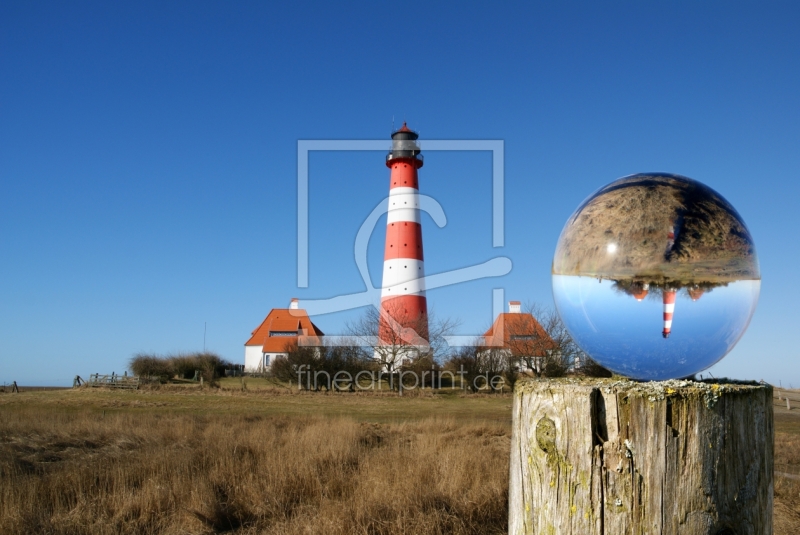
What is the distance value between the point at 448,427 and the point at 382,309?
23.1 metres

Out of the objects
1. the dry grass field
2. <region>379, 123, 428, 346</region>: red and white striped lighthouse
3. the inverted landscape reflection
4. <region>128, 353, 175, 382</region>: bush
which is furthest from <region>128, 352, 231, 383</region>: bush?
the inverted landscape reflection

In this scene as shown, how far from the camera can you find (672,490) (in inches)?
71.1

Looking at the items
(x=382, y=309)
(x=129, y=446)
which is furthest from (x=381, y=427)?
(x=382, y=309)

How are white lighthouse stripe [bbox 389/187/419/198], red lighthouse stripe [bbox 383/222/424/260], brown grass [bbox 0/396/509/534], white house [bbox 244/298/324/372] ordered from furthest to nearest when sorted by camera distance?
white house [bbox 244/298/324/372]
white lighthouse stripe [bbox 389/187/419/198]
red lighthouse stripe [bbox 383/222/424/260]
brown grass [bbox 0/396/509/534]

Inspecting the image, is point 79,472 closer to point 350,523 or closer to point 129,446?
point 129,446

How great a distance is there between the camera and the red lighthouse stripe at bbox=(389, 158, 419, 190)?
123ft

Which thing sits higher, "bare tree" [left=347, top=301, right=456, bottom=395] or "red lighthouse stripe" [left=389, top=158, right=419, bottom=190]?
"red lighthouse stripe" [left=389, top=158, right=419, bottom=190]

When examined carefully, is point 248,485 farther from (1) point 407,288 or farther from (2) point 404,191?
(2) point 404,191

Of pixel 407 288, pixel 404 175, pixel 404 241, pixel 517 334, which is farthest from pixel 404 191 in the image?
pixel 517 334

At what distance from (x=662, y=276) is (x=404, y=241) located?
3376cm

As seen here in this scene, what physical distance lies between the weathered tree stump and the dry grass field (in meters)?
4.18

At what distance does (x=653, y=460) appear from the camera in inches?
71.6

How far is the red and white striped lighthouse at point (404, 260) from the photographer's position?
3600 cm

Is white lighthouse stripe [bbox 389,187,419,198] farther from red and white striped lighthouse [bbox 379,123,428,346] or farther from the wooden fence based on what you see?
the wooden fence
